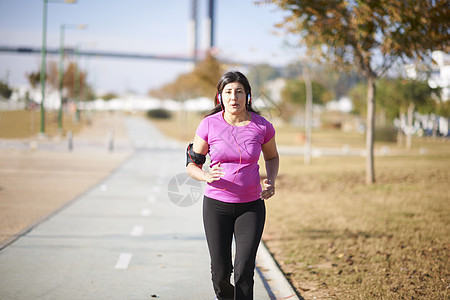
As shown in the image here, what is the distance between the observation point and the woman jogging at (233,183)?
349 centimetres

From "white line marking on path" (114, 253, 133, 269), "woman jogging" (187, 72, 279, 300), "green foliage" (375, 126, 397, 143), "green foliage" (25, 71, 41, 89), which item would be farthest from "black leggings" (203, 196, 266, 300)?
"green foliage" (25, 71, 41, 89)

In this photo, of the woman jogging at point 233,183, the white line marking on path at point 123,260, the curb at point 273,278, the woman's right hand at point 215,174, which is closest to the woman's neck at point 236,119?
the woman jogging at point 233,183

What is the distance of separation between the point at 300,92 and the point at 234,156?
173ft

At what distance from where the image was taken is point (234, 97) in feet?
11.6

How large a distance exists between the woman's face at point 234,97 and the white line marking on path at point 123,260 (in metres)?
2.75

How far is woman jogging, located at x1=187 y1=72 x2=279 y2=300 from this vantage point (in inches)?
137

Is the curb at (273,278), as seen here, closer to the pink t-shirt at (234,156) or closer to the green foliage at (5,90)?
the pink t-shirt at (234,156)

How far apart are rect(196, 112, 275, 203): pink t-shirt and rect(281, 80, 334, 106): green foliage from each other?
160 feet

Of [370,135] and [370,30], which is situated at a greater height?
[370,30]

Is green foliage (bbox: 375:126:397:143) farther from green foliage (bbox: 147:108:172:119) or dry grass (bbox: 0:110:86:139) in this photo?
green foliage (bbox: 147:108:172:119)

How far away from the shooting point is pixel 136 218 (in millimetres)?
8406

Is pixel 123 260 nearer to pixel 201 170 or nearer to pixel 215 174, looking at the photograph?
pixel 201 170

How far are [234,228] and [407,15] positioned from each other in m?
8.03

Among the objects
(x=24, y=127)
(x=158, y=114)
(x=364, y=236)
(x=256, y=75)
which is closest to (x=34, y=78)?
(x=24, y=127)
